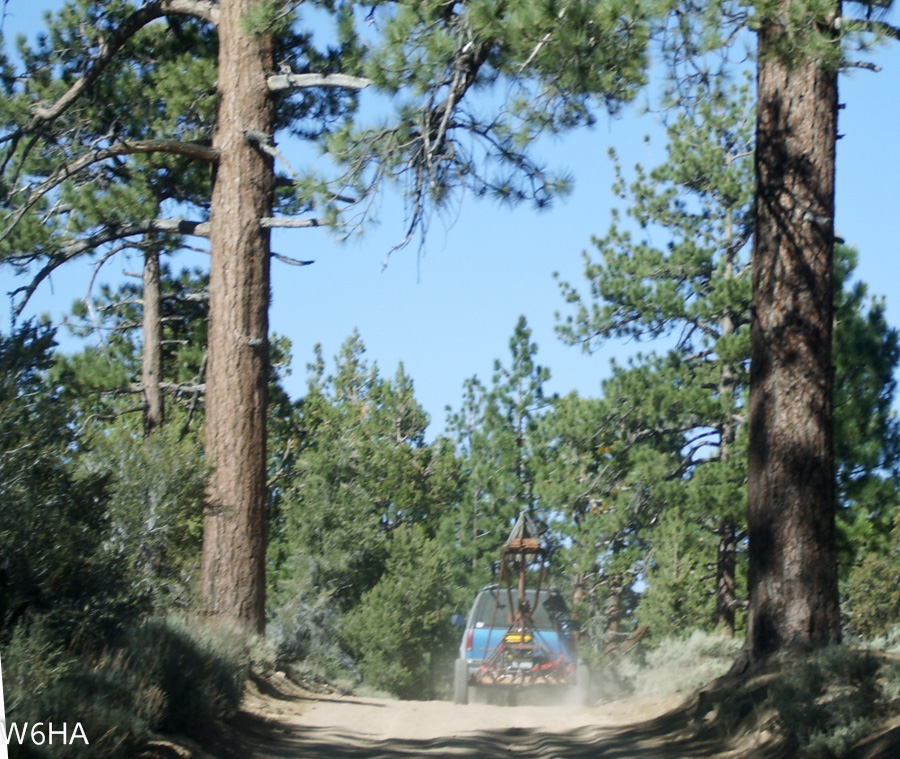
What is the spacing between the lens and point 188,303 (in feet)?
80.0

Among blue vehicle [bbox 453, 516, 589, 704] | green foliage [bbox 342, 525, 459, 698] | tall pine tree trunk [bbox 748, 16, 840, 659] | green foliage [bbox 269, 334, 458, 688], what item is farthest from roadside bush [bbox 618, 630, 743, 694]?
green foliage [bbox 342, 525, 459, 698]

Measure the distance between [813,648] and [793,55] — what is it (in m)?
4.72

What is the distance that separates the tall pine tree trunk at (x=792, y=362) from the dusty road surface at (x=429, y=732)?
134 centimetres

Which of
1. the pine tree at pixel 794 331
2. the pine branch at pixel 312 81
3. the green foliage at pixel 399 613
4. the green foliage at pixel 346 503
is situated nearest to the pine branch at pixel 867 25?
the pine tree at pixel 794 331

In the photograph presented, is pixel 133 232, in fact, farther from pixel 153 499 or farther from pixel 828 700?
pixel 828 700

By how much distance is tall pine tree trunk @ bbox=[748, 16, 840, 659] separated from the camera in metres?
9.48

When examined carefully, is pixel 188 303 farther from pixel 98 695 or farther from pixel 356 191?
pixel 98 695

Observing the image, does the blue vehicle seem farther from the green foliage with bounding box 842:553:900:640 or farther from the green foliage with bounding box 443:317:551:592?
the green foliage with bounding box 443:317:551:592

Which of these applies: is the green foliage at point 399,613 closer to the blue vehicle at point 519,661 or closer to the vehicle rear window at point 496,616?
the vehicle rear window at point 496,616

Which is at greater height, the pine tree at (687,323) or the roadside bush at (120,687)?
the pine tree at (687,323)

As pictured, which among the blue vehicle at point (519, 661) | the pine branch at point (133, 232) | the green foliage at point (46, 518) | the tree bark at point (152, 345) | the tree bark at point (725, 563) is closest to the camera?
the green foliage at point (46, 518)

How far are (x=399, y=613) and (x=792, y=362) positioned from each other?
106 ft

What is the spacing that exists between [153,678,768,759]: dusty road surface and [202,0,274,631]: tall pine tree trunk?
124 cm

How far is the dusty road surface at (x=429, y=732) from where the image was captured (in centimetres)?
859
